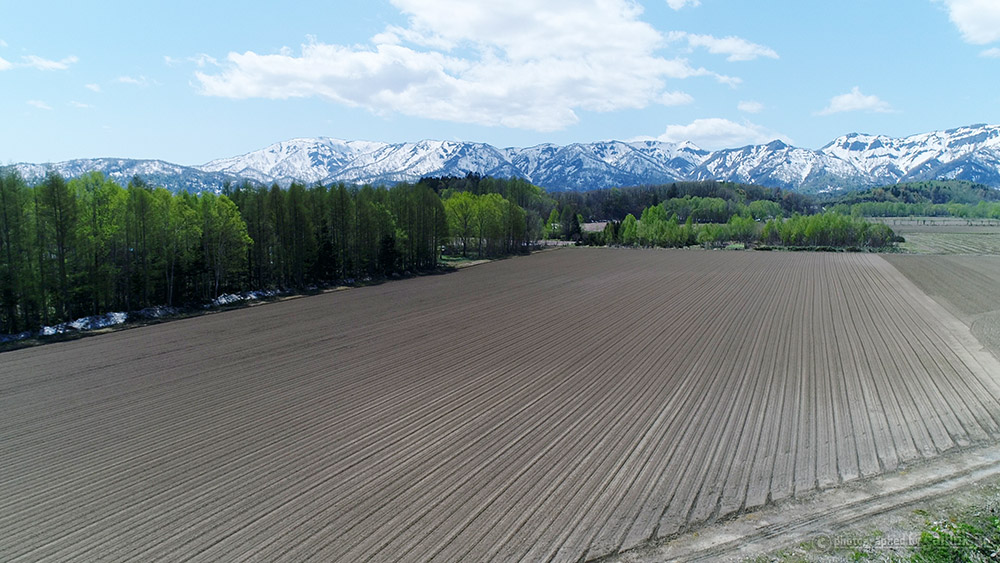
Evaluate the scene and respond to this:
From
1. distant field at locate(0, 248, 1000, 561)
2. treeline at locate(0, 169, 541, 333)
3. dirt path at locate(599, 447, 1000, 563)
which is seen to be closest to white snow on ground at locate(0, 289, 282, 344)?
treeline at locate(0, 169, 541, 333)

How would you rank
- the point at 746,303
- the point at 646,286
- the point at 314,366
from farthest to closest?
the point at 646,286 < the point at 746,303 < the point at 314,366

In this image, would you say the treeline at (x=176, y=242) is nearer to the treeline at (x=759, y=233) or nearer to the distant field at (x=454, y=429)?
the distant field at (x=454, y=429)

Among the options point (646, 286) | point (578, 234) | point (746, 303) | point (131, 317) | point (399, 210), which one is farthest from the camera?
point (578, 234)

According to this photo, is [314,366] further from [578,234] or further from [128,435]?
[578,234]

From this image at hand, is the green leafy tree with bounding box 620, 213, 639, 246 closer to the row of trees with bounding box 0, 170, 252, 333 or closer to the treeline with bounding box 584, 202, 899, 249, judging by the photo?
the treeline with bounding box 584, 202, 899, 249

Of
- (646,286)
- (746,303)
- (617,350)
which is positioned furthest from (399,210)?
(617,350)

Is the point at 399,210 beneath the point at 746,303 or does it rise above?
above

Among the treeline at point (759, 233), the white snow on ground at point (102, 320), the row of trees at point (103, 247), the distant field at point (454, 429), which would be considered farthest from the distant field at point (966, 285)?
the row of trees at point (103, 247)
